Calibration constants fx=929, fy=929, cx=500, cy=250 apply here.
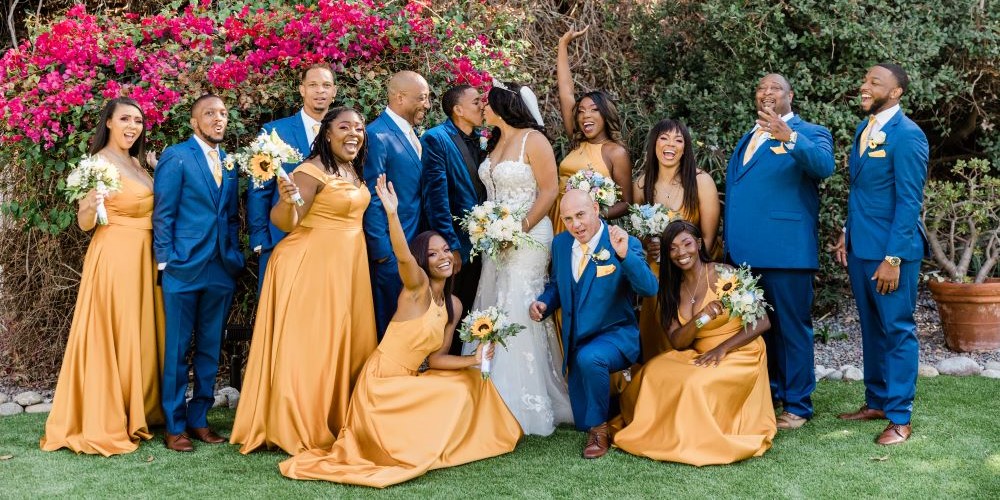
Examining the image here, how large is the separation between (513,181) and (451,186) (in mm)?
430

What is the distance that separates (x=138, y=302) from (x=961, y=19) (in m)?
7.12

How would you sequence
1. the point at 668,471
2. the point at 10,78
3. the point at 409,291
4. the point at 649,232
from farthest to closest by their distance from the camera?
1. the point at 10,78
2. the point at 649,232
3. the point at 409,291
4. the point at 668,471

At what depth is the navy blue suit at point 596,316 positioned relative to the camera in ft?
17.4

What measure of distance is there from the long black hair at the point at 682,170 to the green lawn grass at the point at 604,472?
1.52 metres

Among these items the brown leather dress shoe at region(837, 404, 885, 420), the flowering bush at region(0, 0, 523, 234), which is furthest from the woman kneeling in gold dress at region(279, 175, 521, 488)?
the brown leather dress shoe at region(837, 404, 885, 420)

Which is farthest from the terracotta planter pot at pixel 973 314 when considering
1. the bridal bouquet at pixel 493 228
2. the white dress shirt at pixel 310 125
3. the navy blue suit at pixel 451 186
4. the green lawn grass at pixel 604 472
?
the white dress shirt at pixel 310 125

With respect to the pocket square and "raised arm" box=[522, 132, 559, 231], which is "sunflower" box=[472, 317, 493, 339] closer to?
the pocket square

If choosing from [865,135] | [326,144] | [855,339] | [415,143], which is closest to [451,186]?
[415,143]

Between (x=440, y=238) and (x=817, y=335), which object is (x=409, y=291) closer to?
(x=440, y=238)

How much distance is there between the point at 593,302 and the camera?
5.47 m

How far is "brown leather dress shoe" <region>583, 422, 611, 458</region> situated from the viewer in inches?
204

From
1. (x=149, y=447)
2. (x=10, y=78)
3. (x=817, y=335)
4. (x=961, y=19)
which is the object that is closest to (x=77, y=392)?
(x=149, y=447)

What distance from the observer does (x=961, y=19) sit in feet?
26.7

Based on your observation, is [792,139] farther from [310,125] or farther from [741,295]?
[310,125]
